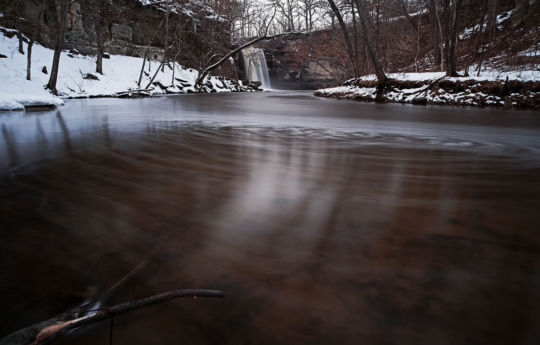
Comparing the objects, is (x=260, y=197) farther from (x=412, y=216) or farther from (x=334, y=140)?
(x=334, y=140)

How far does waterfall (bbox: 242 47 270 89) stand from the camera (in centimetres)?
3177

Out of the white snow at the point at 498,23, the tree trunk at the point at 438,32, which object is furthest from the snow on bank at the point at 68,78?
the white snow at the point at 498,23

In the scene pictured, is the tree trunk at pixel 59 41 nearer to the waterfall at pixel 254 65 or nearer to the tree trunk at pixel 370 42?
the tree trunk at pixel 370 42

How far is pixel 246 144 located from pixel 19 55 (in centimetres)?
1557

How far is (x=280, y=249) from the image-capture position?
34.9 inches

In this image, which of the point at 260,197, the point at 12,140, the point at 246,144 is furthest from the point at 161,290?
the point at 12,140

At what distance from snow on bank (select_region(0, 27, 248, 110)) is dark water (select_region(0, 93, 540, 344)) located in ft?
24.2

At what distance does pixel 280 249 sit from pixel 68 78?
16275 mm

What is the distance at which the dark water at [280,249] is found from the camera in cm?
60

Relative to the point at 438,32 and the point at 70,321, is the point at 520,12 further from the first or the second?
the point at 70,321

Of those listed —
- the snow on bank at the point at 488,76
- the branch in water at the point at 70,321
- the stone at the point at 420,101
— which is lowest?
the branch in water at the point at 70,321

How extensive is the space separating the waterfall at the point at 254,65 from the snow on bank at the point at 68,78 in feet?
32.8

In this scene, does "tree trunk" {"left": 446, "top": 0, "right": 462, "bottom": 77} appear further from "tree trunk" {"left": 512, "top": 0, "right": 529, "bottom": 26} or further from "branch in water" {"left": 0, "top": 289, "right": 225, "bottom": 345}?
Answer: "tree trunk" {"left": 512, "top": 0, "right": 529, "bottom": 26}

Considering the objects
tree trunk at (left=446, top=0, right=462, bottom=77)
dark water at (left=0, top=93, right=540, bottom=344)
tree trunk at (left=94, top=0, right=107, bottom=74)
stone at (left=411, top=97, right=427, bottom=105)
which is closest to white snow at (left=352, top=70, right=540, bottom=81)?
tree trunk at (left=446, top=0, right=462, bottom=77)
